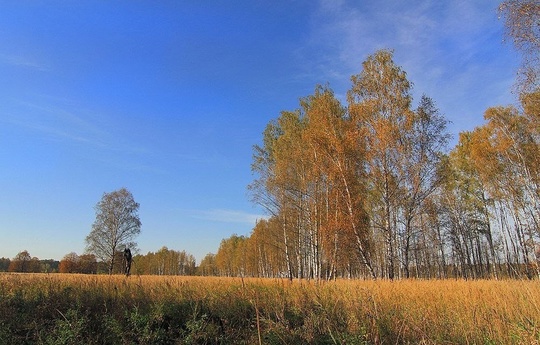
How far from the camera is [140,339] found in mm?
4523

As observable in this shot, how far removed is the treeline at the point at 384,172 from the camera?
16.0 m

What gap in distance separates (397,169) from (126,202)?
3419cm

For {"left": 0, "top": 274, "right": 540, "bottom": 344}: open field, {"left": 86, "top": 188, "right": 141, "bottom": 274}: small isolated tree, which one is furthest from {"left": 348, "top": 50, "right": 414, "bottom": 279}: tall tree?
{"left": 86, "top": 188, "right": 141, "bottom": 274}: small isolated tree

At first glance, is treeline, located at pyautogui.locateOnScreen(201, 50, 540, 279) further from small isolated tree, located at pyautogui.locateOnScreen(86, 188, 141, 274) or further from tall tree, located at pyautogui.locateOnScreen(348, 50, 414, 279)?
small isolated tree, located at pyautogui.locateOnScreen(86, 188, 141, 274)

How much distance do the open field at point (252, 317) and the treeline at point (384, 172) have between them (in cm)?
678

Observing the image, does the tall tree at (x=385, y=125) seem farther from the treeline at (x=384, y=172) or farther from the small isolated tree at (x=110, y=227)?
the small isolated tree at (x=110, y=227)

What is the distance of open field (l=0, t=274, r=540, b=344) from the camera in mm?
4426

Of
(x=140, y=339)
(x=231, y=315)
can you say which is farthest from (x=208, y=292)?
(x=140, y=339)

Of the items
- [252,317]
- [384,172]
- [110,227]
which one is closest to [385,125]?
[384,172]

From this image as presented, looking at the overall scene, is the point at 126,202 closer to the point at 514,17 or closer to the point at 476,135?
the point at 476,135

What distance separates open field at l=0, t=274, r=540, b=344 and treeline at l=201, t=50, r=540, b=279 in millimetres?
6780

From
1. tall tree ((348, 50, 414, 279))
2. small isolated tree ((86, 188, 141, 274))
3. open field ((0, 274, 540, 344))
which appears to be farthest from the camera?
small isolated tree ((86, 188, 141, 274))

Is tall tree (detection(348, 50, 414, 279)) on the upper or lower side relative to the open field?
upper

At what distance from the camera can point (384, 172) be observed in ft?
52.2
